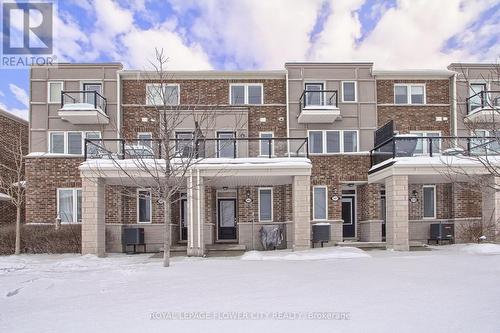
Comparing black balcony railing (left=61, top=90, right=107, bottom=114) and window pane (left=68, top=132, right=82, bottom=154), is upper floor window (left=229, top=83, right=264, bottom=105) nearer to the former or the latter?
black balcony railing (left=61, top=90, right=107, bottom=114)

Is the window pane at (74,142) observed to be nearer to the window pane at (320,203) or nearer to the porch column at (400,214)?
the window pane at (320,203)

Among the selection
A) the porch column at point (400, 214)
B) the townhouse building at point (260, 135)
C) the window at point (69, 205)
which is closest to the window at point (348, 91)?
the townhouse building at point (260, 135)

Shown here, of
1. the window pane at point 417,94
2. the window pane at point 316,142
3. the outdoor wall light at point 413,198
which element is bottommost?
the outdoor wall light at point 413,198

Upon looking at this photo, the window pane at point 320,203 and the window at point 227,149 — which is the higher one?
the window at point 227,149

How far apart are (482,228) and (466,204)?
258cm

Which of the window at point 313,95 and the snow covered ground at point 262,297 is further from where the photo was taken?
the window at point 313,95

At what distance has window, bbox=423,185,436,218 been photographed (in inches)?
703

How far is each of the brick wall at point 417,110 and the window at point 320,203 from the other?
14.0ft

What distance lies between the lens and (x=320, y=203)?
56.5 ft

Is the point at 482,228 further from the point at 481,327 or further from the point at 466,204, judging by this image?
the point at 481,327

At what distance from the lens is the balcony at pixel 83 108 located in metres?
17.3

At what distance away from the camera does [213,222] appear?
706 inches

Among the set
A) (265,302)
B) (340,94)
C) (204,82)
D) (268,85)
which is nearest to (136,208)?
(204,82)

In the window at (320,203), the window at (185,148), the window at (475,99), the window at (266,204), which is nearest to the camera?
the window at (185,148)
